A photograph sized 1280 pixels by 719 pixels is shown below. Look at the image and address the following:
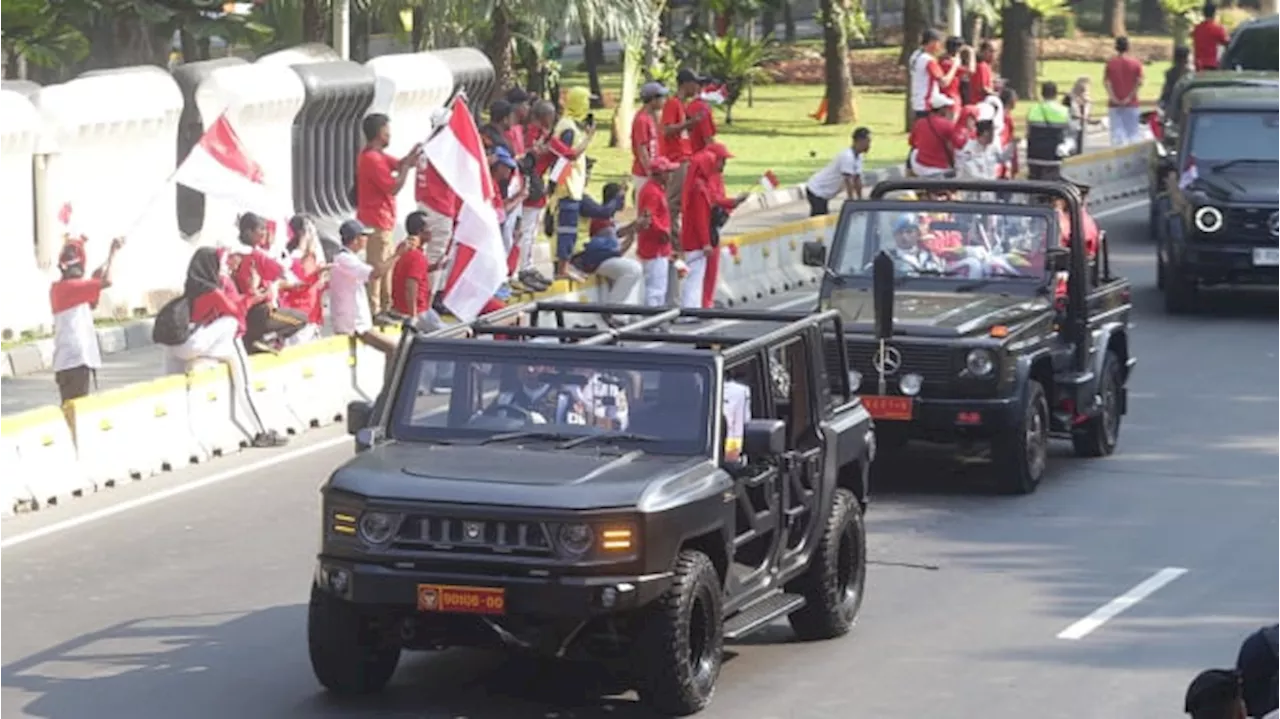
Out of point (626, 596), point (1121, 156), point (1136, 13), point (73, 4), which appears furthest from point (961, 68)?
point (1136, 13)

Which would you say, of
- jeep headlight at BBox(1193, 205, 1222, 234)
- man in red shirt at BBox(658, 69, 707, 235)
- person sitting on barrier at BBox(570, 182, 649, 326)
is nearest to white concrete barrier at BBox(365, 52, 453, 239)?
man in red shirt at BBox(658, 69, 707, 235)

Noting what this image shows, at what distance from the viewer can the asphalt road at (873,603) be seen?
1222 centimetres

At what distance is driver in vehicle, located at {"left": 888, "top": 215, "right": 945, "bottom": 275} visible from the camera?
18562mm

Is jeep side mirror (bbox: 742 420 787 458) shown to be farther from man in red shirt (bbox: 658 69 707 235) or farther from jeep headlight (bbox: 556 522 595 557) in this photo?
man in red shirt (bbox: 658 69 707 235)

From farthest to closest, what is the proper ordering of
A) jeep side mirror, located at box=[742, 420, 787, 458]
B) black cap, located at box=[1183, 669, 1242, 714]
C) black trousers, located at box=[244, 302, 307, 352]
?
black trousers, located at box=[244, 302, 307, 352] < jeep side mirror, located at box=[742, 420, 787, 458] < black cap, located at box=[1183, 669, 1242, 714]

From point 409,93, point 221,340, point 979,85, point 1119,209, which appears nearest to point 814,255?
point 221,340

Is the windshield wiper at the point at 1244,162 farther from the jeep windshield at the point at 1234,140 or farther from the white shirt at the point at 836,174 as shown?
the white shirt at the point at 836,174

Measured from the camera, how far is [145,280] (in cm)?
2644

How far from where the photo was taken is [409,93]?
32.7m

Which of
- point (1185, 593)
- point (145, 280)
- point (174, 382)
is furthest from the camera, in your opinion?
point (145, 280)

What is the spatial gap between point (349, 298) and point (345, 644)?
376 inches

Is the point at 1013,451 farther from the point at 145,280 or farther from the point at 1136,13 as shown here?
the point at 1136,13

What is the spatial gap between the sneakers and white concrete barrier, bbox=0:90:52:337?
5.71 meters

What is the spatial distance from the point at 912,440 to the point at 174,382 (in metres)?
4.78
